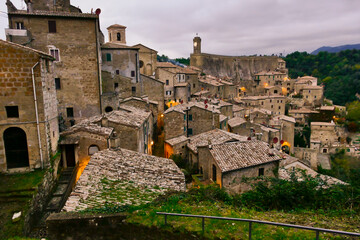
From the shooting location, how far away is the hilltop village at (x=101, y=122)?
12188 millimetres

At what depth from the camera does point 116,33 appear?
4025 cm

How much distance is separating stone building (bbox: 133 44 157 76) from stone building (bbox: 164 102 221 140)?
62.5ft

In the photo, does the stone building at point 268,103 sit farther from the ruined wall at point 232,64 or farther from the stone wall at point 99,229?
the stone wall at point 99,229

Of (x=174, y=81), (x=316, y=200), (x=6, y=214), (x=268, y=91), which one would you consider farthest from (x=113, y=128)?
(x=268, y=91)

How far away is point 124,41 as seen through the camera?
1625 inches

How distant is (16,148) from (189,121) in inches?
729

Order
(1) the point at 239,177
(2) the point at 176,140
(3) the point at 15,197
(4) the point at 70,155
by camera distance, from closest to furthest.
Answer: (3) the point at 15,197 → (4) the point at 70,155 → (1) the point at 239,177 → (2) the point at 176,140

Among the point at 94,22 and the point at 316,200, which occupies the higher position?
the point at 94,22

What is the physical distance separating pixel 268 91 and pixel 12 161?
70525 millimetres

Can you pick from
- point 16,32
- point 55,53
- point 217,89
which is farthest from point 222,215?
point 217,89

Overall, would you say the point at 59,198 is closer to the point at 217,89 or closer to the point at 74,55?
the point at 74,55

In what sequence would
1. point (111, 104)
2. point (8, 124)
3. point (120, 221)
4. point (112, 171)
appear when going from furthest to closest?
1. point (111, 104)
2. point (8, 124)
3. point (112, 171)
4. point (120, 221)

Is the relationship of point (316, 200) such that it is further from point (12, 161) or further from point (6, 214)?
point (12, 161)

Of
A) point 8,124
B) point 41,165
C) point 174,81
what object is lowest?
point 41,165
